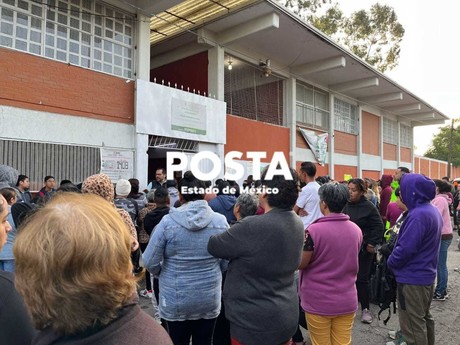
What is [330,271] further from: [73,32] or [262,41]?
[262,41]

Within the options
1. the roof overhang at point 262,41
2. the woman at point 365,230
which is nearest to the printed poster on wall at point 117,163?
the roof overhang at point 262,41

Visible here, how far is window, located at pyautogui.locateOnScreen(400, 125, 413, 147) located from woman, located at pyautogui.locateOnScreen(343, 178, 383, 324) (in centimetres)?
2176

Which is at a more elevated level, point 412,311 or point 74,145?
point 74,145

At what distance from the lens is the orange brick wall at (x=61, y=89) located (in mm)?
6516

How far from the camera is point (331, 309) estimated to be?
2.61m

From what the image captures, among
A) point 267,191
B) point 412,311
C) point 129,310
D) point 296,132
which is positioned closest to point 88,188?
point 267,191

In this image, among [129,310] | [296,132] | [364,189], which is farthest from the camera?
[296,132]

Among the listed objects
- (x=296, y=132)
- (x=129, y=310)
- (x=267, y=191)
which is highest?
(x=296, y=132)

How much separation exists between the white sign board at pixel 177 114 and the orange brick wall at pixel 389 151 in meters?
14.2

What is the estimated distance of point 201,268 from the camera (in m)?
2.52

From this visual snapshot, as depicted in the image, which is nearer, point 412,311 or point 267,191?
point 267,191

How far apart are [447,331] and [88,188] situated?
4.24m

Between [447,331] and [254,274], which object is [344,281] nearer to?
[254,274]

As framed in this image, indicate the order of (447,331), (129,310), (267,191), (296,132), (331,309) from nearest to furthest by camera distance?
1. (129,310)
2. (267,191)
3. (331,309)
4. (447,331)
5. (296,132)
